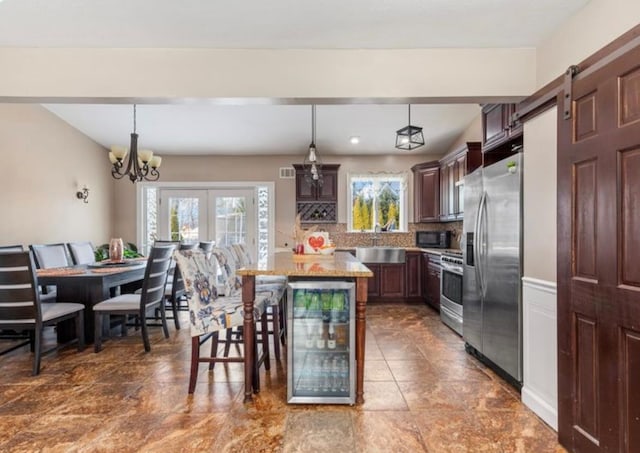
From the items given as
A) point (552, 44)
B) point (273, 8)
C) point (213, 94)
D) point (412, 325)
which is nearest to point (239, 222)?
point (412, 325)

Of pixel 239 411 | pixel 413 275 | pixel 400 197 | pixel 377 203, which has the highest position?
pixel 400 197

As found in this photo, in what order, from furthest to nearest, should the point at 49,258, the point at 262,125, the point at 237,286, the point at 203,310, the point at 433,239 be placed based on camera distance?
the point at 433,239
the point at 262,125
the point at 49,258
the point at 237,286
the point at 203,310

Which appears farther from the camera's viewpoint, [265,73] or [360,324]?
[265,73]

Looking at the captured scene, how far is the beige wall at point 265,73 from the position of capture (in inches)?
96.5

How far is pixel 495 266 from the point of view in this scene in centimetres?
287

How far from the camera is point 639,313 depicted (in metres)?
1.47

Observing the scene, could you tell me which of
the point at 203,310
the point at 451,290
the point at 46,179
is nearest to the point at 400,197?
the point at 451,290

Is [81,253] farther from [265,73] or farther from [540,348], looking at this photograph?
[540,348]

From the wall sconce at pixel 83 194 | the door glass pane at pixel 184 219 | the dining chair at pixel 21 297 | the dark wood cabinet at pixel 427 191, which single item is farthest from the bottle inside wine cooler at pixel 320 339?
the wall sconce at pixel 83 194

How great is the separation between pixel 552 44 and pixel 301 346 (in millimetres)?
2499

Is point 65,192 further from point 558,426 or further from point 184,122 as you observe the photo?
point 558,426

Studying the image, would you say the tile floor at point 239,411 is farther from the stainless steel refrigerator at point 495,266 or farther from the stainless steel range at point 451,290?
the stainless steel range at point 451,290

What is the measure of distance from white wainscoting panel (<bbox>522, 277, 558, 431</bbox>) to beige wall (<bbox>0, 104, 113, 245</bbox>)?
17.8ft

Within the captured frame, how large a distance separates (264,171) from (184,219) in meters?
1.65
